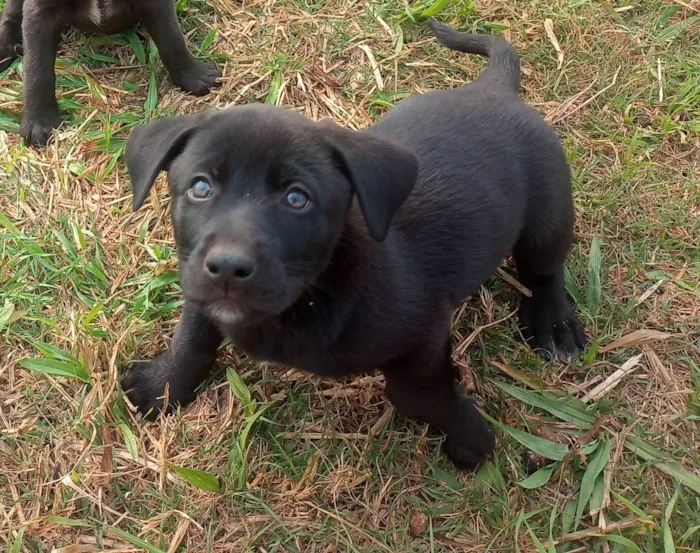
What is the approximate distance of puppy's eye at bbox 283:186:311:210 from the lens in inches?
83.0

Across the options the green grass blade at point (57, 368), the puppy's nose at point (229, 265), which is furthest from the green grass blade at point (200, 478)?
the puppy's nose at point (229, 265)

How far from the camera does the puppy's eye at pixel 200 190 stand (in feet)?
6.98

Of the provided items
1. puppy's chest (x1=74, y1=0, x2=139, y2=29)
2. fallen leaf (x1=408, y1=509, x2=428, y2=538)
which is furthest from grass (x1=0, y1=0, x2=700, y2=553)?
puppy's chest (x1=74, y1=0, x2=139, y2=29)

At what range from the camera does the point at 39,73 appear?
144 inches

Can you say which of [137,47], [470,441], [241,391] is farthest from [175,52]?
[470,441]

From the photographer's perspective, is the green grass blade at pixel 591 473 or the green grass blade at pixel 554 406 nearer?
the green grass blade at pixel 591 473

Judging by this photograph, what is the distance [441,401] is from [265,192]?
1137 millimetres

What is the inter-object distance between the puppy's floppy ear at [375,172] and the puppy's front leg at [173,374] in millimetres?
978

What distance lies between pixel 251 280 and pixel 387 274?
0.61m

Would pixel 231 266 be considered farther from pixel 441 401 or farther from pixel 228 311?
pixel 441 401

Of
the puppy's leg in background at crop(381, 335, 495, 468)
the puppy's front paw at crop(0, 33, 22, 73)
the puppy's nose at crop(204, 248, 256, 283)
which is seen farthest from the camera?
the puppy's front paw at crop(0, 33, 22, 73)

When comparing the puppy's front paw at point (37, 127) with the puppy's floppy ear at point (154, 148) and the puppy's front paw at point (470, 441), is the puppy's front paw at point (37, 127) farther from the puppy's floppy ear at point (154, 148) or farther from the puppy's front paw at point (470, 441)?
the puppy's front paw at point (470, 441)

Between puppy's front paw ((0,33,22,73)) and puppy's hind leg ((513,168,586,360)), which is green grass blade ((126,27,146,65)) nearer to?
puppy's front paw ((0,33,22,73))

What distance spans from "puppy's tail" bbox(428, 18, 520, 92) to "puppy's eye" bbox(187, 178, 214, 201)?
1.62 meters
